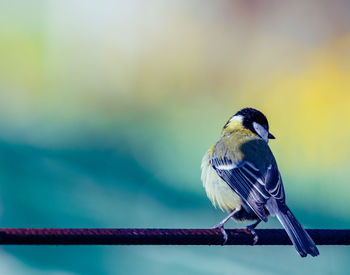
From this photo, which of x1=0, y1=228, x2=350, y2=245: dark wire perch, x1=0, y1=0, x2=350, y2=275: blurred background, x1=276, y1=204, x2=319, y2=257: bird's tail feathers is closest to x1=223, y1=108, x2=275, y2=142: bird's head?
x1=0, y1=0, x2=350, y2=275: blurred background

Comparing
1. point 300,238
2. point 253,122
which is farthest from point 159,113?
point 300,238

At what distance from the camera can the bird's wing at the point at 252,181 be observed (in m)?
2.48

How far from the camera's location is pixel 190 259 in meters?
3.62

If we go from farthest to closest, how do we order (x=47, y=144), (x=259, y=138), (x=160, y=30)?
(x=160, y=30) → (x=47, y=144) → (x=259, y=138)

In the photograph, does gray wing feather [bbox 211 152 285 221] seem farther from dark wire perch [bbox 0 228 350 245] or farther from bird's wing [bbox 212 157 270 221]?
dark wire perch [bbox 0 228 350 245]

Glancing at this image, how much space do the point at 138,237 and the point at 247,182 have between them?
41.7 inches

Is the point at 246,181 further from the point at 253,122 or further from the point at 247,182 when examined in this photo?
the point at 253,122

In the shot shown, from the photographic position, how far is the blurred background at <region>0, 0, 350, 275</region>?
11.3ft

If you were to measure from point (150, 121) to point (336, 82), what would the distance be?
117cm

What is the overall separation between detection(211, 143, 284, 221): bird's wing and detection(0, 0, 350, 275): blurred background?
819mm

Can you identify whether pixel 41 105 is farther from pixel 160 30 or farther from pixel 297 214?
pixel 297 214

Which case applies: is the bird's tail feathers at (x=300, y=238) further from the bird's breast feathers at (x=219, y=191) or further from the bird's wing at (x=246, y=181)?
the bird's breast feathers at (x=219, y=191)

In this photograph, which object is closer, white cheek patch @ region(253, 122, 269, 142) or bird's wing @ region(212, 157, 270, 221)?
bird's wing @ region(212, 157, 270, 221)

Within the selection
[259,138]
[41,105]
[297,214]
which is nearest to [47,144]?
[41,105]
